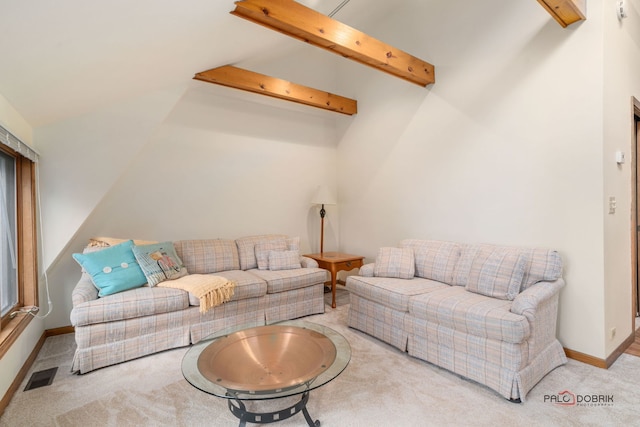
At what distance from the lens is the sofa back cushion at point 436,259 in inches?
118

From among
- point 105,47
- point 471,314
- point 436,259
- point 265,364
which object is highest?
point 105,47

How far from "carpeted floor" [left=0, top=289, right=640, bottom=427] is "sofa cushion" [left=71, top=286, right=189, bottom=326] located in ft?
1.24

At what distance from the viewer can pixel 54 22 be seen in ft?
4.49

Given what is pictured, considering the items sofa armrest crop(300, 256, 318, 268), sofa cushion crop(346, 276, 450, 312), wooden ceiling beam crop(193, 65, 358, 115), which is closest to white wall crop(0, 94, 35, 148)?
wooden ceiling beam crop(193, 65, 358, 115)

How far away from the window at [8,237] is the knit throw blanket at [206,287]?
1.03 metres

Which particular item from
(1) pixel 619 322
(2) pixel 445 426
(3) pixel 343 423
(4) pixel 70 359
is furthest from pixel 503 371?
(4) pixel 70 359

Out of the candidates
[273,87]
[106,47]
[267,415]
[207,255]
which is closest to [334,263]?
[207,255]

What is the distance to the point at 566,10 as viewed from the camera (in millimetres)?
2258

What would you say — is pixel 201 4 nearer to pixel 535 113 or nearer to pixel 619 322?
pixel 535 113

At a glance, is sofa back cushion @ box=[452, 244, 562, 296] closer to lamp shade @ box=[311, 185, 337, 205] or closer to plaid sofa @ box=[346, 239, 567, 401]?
plaid sofa @ box=[346, 239, 567, 401]

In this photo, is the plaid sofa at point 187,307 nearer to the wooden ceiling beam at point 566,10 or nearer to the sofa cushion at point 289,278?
the sofa cushion at point 289,278

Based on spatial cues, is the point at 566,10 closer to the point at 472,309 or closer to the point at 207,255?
the point at 472,309

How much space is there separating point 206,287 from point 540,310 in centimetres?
252

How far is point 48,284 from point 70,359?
2.85 ft
